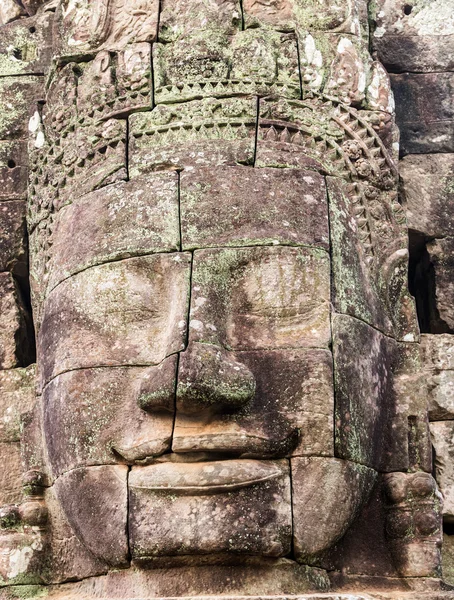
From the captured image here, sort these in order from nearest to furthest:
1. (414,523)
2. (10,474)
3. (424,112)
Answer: (414,523), (10,474), (424,112)

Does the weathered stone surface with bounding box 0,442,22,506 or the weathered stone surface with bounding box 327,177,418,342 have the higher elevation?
the weathered stone surface with bounding box 327,177,418,342

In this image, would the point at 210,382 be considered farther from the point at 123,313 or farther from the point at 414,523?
the point at 414,523

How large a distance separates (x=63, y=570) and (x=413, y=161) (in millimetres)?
3620

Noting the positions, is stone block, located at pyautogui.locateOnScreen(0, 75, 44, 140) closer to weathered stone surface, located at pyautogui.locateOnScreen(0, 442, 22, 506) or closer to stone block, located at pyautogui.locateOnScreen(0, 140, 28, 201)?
stone block, located at pyautogui.locateOnScreen(0, 140, 28, 201)

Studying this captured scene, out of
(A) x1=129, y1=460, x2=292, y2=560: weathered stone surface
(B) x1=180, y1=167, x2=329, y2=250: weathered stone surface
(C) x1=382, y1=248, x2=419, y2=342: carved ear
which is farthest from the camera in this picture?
(C) x1=382, y1=248, x2=419, y2=342: carved ear

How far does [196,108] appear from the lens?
620 cm

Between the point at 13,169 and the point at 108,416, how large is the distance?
249 cm

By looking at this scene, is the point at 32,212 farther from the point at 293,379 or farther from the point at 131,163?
the point at 293,379

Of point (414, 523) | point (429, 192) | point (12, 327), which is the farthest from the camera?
point (429, 192)

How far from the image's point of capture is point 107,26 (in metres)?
6.71

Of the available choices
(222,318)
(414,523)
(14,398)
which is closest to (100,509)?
(222,318)

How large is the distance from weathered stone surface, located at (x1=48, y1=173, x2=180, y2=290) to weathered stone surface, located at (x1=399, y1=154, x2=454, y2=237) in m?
1.86

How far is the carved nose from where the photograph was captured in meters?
5.16

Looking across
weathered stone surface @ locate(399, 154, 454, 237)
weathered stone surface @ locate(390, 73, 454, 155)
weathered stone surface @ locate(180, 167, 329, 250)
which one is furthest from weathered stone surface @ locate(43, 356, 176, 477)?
weathered stone surface @ locate(390, 73, 454, 155)
